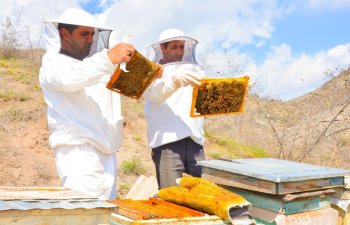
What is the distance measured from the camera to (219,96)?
330cm

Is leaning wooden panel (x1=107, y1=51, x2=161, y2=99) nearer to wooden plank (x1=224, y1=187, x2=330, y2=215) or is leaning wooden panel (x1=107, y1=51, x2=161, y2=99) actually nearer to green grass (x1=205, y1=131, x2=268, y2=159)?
wooden plank (x1=224, y1=187, x2=330, y2=215)

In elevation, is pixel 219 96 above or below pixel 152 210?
above

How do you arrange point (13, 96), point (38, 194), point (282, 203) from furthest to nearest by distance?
1. point (13, 96)
2. point (282, 203)
3. point (38, 194)

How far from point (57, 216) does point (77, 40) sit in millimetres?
1758

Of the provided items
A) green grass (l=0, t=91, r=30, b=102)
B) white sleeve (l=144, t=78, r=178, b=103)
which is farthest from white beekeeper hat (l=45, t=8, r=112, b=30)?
green grass (l=0, t=91, r=30, b=102)

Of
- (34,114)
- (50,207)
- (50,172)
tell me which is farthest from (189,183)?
(34,114)

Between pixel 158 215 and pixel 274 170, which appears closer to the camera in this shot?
pixel 158 215

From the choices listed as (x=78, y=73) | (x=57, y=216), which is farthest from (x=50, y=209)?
(x=78, y=73)

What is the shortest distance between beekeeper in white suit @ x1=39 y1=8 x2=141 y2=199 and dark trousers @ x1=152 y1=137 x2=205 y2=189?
52cm

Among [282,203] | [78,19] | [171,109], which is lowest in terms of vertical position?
[282,203]

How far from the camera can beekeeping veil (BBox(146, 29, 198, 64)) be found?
355 centimetres

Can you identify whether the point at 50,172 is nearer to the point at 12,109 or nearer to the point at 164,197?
the point at 12,109

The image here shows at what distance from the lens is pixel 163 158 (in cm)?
353

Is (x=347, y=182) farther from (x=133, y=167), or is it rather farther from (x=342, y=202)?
(x=133, y=167)
